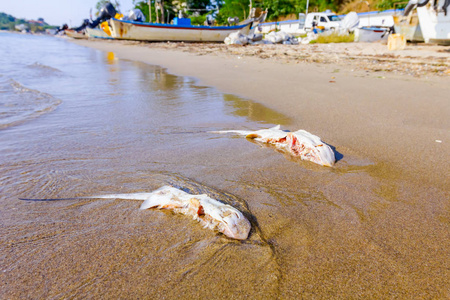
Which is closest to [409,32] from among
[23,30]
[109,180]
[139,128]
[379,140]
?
[379,140]

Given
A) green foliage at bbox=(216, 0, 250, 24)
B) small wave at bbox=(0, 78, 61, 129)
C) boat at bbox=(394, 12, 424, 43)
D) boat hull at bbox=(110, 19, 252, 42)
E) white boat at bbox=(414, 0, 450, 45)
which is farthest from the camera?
green foliage at bbox=(216, 0, 250, 24)

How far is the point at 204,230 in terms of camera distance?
1445 mm

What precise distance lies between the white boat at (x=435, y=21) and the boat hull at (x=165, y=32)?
44.0 feet

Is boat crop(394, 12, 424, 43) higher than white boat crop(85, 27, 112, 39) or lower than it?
lower

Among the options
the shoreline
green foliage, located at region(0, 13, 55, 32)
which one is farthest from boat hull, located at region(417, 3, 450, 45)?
green foliage, located at region(0, 13, 55, 32)

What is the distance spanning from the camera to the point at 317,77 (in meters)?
6.35

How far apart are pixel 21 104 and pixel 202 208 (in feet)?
13.3

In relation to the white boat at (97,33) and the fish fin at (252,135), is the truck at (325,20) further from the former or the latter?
the fish fin at (252,135)

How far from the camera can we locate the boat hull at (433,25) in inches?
430

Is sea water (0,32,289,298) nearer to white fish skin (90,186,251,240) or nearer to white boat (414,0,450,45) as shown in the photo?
white fish skin (90,186,251,240)

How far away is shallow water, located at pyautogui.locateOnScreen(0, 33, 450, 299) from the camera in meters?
1.16

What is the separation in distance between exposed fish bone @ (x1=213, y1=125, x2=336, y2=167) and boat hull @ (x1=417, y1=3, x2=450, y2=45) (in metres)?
12.5

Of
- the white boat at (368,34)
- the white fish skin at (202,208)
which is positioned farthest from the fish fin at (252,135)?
the white boat at (368,34)

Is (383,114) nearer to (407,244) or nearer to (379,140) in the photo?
(379,140)
